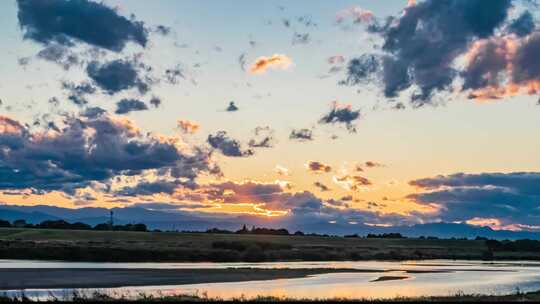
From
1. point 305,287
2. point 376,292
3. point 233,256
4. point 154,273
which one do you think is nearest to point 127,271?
point 154,273

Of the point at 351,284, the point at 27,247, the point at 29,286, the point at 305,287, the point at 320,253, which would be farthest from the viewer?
the point at 320,253

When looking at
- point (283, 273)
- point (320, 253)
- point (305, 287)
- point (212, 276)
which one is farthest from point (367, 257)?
point (305, 287)

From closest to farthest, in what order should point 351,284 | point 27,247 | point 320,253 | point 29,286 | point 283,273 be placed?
1. point 29,286
2. point 351,284
3. point 283,273
4. point 27,247
5. point 320,253

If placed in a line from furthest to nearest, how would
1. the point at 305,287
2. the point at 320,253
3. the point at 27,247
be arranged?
the point at 320,253
the point at 27,247
the point at 305,287

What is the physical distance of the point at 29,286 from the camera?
6044cm

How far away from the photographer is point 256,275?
3246 inches

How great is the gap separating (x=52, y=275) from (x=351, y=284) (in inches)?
1262

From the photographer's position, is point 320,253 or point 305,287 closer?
point 305,287

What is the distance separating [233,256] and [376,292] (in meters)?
74.0

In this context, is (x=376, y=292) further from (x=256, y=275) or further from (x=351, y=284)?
(x=256, y=275)

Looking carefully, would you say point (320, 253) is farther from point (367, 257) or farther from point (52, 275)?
point (52, 275)

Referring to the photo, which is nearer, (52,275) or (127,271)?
(52,275)

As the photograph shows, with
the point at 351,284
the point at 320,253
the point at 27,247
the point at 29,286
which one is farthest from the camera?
the point at 320,253

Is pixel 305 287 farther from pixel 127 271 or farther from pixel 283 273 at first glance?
pixel 127 271
